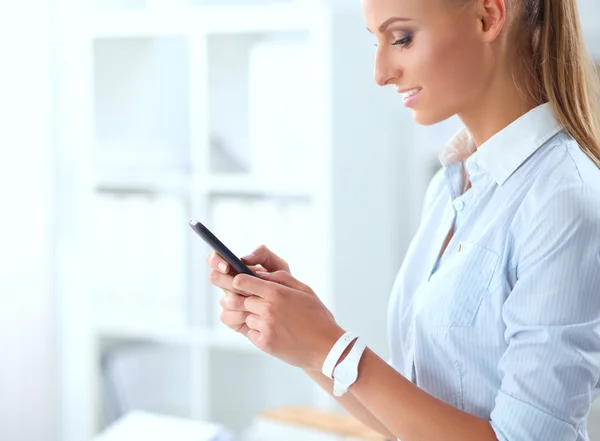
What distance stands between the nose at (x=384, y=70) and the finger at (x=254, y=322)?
1.12 feet

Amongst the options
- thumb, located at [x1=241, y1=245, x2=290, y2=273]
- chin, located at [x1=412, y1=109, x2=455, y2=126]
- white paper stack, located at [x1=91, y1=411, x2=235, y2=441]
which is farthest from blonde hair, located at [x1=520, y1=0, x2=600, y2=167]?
white paper stack, located at [x1=91, y1=411, x2=235, y2=441]

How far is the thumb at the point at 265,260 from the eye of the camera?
46.8 inches

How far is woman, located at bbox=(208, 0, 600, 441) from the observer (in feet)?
2.99

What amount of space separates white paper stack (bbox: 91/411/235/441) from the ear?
3.39 feet

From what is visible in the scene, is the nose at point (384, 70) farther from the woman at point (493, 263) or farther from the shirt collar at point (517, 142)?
the shirt collar at point (517, 142)

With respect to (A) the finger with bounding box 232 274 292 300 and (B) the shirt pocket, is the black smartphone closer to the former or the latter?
(A) the finger with bounding box 232 274 292 300

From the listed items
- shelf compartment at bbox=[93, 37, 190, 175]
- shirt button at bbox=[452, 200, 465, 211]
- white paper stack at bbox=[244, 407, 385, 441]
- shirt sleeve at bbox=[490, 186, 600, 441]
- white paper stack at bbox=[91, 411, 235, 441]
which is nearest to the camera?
shirt sleeve at bbox=[490, 186, 600, 441]

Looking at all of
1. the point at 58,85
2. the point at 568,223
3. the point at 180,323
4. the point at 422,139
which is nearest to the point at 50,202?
the point at 58,85

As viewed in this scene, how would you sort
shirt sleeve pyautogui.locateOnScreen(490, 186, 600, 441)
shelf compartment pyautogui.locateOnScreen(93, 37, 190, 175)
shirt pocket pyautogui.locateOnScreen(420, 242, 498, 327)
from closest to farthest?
shirt sleeve pyautogui.locateOnScreen(490, 186, 600, 441) → shirt pocket pyautogui.locateOnScreen(420, 242, 498, 327) → shelf compartment pyautogui.locateOnScreen(93, 37, 190, 175)

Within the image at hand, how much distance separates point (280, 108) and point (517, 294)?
1.53 metres

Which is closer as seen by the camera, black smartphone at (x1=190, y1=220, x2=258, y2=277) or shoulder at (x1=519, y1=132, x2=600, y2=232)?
shoulder at (x1=519, y1=132, x2=600, y2=232)

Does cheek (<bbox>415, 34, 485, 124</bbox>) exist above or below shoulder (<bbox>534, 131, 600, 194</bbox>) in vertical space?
above

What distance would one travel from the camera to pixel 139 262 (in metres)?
2.57

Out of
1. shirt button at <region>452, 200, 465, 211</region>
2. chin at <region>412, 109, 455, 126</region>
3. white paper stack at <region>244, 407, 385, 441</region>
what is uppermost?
chin at <region>412, 109, 455, 126</region>
